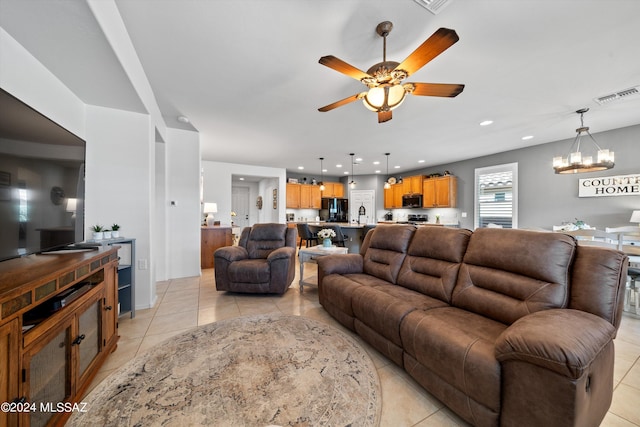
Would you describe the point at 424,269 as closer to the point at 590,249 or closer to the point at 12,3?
the point at 590,249

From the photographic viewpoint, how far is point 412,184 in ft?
24.7

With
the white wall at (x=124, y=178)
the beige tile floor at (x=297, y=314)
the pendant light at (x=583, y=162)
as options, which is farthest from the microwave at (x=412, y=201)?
the white wall at (x=124, y=178)

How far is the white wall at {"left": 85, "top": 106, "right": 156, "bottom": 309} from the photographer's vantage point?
8.55 feet

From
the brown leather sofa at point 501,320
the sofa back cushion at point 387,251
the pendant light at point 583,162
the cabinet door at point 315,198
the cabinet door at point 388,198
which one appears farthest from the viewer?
the cabinet door at point 315,198

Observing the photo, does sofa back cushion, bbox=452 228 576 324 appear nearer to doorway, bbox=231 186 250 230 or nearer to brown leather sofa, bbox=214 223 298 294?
brown leather sofa, bbox=214 223 298 294

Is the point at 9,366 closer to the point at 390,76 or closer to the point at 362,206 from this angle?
the point at 390,76

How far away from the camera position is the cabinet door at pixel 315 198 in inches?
336

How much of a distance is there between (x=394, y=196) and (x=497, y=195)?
308cm

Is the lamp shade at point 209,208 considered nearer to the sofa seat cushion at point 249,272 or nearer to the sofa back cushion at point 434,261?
the sofa seat cushion at point 249,272

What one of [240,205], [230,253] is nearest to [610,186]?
[230,253]

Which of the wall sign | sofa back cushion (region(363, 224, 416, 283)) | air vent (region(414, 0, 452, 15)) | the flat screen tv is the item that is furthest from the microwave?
the flat screen tv

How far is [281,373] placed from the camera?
169 centimetres

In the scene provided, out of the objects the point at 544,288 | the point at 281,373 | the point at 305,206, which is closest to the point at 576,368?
the point at 544,288

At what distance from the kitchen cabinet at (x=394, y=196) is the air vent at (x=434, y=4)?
6572mm
